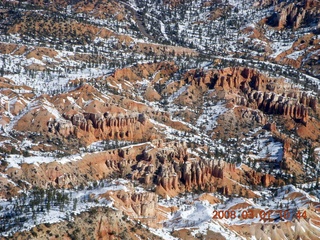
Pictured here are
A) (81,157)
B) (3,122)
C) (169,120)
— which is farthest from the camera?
(169,120)

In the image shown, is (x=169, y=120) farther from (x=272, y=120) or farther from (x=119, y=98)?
(x=272, y=120)

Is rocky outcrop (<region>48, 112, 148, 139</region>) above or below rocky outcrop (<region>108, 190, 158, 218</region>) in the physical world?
above

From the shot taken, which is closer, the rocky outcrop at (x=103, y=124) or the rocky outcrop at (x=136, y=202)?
the rocky outcrop at (x=136, y=202)

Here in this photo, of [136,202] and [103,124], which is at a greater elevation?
[103,124]

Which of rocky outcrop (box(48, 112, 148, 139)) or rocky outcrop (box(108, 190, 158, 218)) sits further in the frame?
rocky outcrop (box(48, 112, 148, 139))

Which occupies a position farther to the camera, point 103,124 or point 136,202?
point 103,124

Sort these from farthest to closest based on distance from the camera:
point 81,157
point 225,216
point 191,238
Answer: point 81,157, point 225,216, point 191,238

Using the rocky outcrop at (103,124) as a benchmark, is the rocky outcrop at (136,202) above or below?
below

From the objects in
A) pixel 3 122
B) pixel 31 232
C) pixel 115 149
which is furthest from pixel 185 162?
pixel 31 232

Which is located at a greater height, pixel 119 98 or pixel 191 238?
pixel 119 98

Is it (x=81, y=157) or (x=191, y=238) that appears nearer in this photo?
(x=191, y=238)
